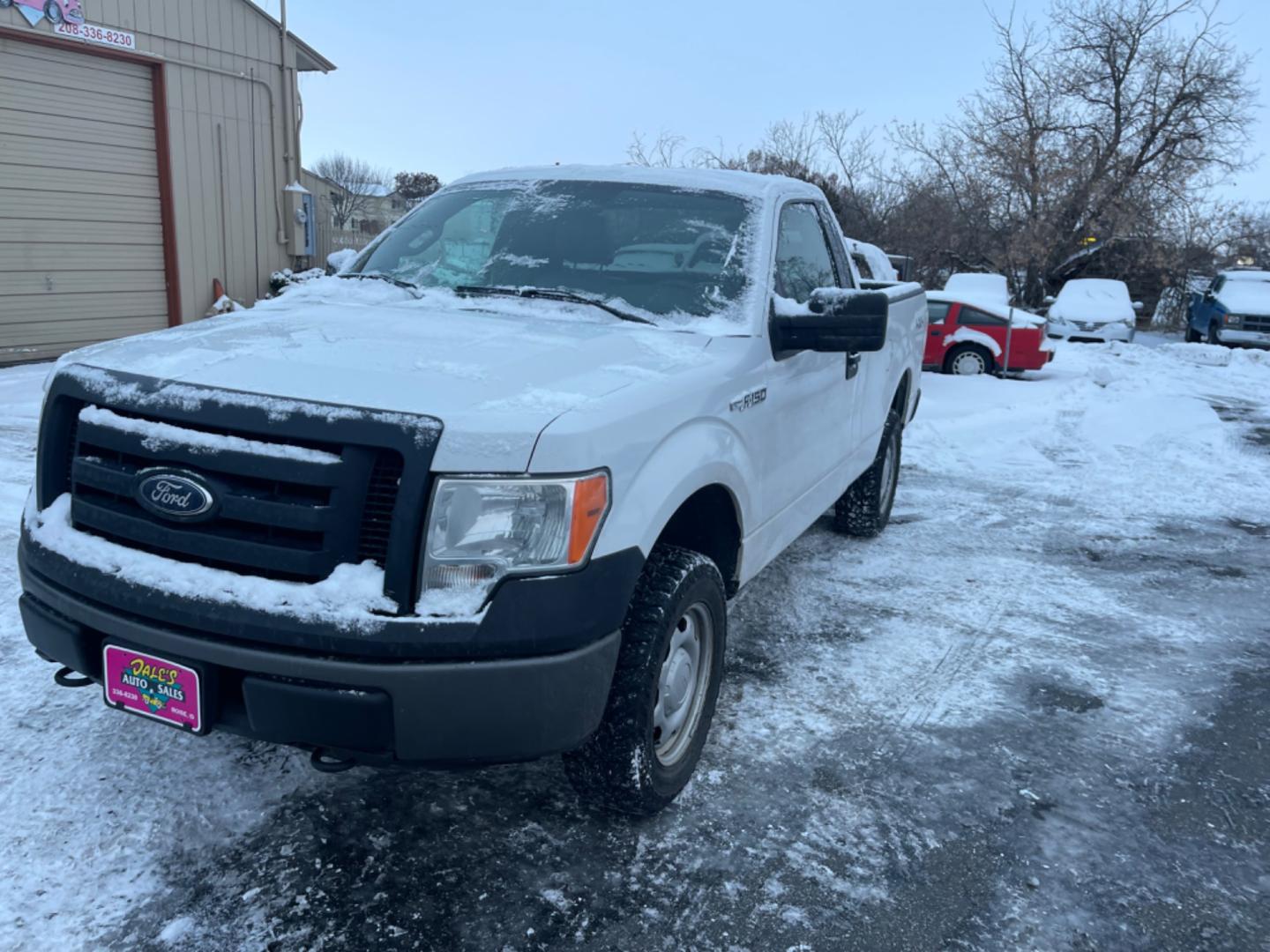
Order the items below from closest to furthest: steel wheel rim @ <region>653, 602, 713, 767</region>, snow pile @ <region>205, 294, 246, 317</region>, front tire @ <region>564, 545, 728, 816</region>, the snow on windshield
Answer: front tire @ <region>564, 545, 728, 816</region>
steel wheel rim @ <region>653, 602, 713, 767</region>
snow pile @ <region>205, 294, 246, 317</region>
the snow on windshield

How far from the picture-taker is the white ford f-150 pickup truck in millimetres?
2301

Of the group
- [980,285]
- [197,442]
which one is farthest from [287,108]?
[980,285]

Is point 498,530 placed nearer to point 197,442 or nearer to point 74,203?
point 197,442

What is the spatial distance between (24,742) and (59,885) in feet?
2.74

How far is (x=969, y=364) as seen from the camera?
14.8 m

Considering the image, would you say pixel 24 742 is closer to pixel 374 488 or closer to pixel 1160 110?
pixel 374 488

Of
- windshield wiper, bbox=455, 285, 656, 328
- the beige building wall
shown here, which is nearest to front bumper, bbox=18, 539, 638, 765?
windshield wiper, bbox=455, 285, 656, 328

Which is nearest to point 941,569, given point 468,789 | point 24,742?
point 468,789

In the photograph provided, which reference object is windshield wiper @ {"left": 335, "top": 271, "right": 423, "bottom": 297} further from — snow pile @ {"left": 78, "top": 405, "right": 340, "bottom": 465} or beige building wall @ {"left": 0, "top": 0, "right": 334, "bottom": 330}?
beige building wall @ {"left": 0, "top": 0, "right": 334, "bottom": 330}

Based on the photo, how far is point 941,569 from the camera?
561 cm

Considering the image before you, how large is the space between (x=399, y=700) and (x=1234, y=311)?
71.6 ft

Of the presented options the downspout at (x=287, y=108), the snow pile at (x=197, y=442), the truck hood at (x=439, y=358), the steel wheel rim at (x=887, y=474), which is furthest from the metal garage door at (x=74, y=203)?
the snow pile at (x=197, y=442)

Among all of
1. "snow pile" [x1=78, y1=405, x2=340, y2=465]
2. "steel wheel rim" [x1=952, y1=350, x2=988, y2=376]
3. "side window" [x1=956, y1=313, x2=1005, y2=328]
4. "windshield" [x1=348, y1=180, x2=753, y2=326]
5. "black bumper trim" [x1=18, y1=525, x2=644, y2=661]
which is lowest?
"steel wheel rim" [x1=952, y1=350, x2=988, y2=376]

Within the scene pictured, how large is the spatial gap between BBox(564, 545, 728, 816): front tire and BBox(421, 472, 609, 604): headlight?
16.8 inches
